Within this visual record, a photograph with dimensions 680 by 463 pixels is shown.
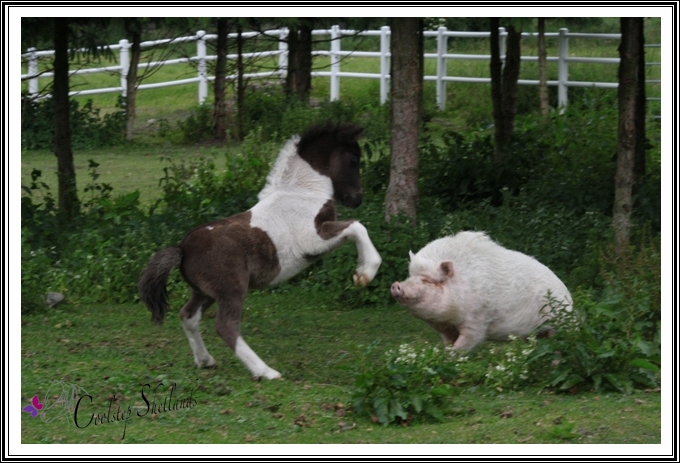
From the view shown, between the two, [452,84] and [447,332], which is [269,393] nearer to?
[447,332]

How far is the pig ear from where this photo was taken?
8.05 m

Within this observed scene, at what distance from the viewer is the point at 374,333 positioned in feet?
30.4

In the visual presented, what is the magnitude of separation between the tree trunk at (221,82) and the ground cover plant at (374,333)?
13.6 ft

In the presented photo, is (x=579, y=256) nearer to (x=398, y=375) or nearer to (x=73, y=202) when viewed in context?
(x=398, y=375)

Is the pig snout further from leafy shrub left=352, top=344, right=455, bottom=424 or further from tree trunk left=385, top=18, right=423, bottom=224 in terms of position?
tree trunk left=385, top=18, right=423, bottom=224

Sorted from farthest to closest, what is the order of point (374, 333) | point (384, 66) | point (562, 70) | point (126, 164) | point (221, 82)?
point (384, 66)
point (562, 70)
point (221, 82)
point (126, 164)
point (374, 333)

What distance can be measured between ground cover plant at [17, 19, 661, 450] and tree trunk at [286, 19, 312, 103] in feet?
18.5

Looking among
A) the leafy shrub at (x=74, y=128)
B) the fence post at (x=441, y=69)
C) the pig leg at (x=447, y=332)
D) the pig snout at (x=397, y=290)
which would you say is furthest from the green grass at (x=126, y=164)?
the pig snout at (x=397, y=290)

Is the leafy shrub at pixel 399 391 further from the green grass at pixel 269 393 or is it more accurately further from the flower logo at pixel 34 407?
the flower logo at pixel 34 407

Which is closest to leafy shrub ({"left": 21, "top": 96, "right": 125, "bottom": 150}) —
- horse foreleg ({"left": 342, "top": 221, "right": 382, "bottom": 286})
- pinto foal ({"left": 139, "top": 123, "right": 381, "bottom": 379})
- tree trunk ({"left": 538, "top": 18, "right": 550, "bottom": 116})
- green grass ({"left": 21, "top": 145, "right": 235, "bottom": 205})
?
green grass ({"left": 21, "top": 145, "right": 235, "bottom": 205})

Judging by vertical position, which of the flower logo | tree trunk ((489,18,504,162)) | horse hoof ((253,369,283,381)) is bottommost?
the flower logo

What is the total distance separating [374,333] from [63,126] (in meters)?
5.78

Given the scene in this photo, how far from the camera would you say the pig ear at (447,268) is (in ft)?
26.4

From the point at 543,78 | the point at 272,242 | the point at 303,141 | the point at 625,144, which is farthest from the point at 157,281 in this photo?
the point at 543,78
